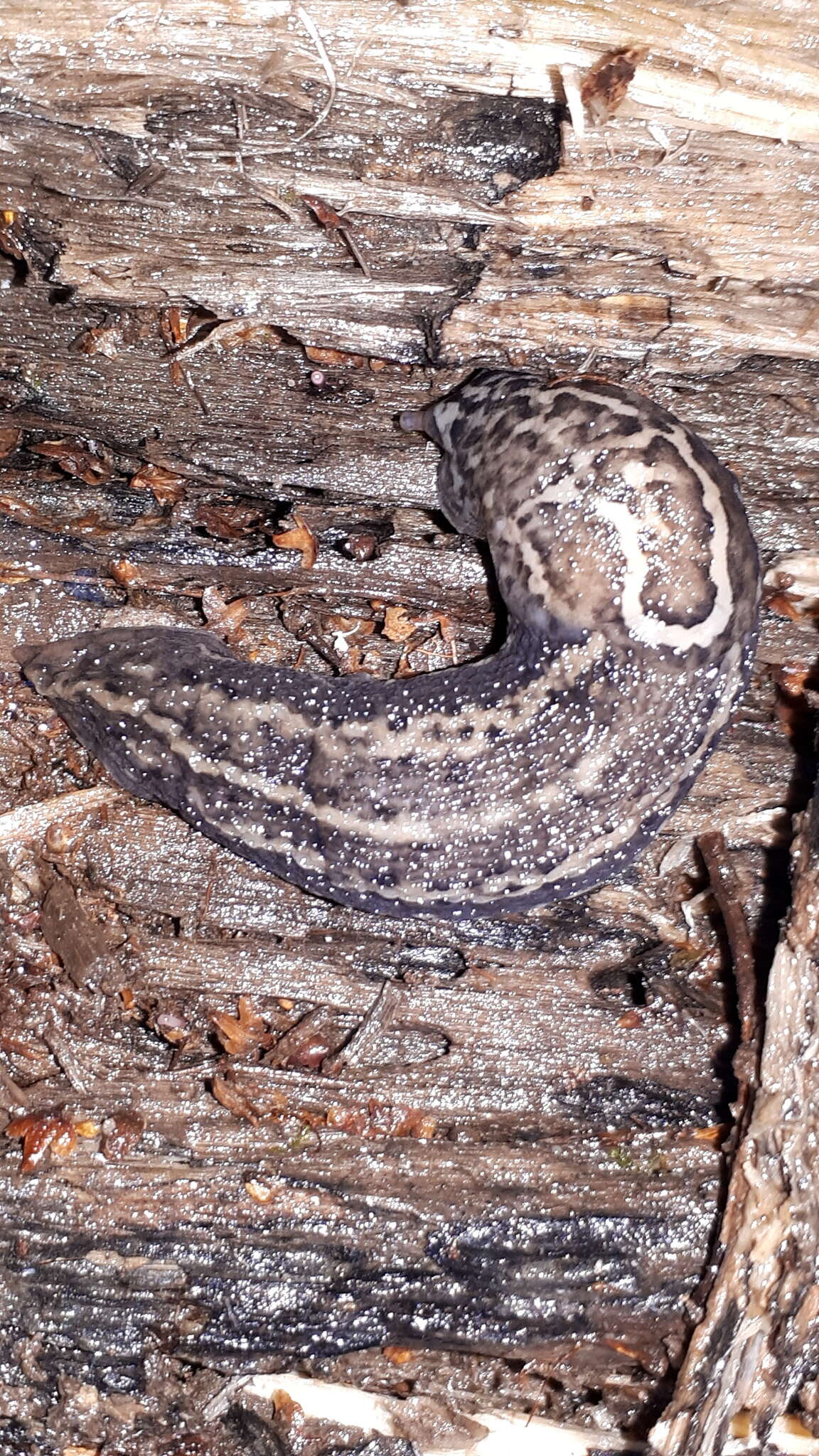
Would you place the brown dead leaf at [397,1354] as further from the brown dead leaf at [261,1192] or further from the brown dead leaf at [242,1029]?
the brown dead leaf at [242,1029]

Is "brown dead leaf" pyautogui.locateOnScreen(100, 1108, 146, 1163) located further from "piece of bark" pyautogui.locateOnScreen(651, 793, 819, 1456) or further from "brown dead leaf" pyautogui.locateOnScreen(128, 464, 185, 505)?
"brown dead leaf" pyautogui.locateOnScreen(128, 464, 185, 505)

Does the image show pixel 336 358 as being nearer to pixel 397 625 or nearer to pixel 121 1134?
pixel 397 625

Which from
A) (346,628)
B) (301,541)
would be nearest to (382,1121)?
(346,628)

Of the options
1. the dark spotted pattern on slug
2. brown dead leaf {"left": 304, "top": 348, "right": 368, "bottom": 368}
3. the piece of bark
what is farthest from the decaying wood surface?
the dark spotted pattern on slug

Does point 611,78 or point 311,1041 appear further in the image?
point 311,1041

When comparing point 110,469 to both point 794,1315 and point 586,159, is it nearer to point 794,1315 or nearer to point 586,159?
point 586,159

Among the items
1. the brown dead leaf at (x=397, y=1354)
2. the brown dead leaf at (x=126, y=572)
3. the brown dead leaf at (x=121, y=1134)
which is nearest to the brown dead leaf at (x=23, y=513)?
the brown dead leaf at (x=126, y=572)

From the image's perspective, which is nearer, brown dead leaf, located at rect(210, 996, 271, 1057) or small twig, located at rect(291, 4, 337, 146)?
small twig, located at rect(291, 4, 337, 146)
